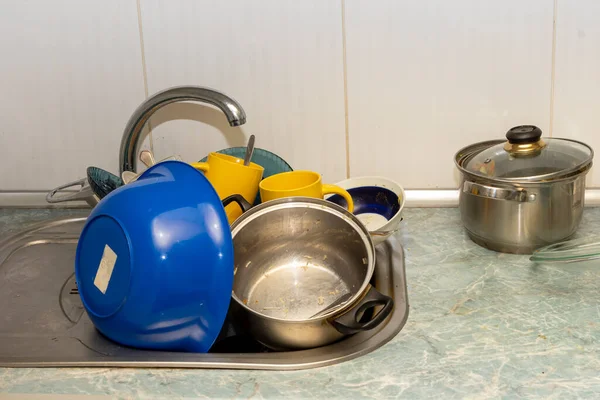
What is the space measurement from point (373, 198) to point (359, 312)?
1.17 feet

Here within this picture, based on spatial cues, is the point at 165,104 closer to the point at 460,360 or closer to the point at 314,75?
the point at 314,75

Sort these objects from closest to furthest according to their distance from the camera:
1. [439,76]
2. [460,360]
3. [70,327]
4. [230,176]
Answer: [460,360] < [70,327] < [230,176] < [439,76]

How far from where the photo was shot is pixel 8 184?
145 centimetres

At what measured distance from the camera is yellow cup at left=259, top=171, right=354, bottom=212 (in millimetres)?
1092

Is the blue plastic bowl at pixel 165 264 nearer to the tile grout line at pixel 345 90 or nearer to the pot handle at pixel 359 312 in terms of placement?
the pot handle at pixel 359 312

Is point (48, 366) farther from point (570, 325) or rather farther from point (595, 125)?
point (595, 125)

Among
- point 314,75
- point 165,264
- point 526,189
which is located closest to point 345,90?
point 314,75

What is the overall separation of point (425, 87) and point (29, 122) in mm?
813

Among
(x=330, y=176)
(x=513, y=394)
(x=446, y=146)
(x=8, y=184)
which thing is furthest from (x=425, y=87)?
(x=8, y=184)

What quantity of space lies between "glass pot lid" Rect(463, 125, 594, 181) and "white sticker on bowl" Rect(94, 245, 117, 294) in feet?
1.90

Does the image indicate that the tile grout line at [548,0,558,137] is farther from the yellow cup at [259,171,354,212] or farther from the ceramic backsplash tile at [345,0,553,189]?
the yellow cup at [259,171,354,212]

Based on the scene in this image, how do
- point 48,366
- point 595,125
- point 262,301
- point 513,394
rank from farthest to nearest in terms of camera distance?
1. point 595,125
2. point 262,301
3. point 48,366
4. point 513,394

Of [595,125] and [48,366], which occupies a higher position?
[595,125]

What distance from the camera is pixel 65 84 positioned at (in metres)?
1.34
